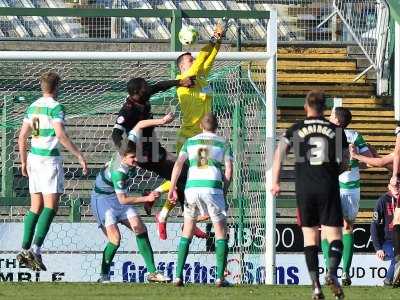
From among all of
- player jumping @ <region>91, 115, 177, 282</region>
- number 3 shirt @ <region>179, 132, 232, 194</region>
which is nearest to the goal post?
player jumping @ <region>91, 115, 177, 282</region>

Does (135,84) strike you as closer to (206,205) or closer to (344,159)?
(206,205)

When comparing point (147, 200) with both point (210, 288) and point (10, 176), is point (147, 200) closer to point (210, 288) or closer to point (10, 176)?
point (210, 288)

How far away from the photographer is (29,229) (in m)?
13.0

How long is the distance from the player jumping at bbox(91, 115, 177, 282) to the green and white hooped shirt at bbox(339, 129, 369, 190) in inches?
84.0

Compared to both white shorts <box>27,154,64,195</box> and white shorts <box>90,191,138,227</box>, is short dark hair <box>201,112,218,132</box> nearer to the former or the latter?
white shorts <box>90,191,138,227</box>

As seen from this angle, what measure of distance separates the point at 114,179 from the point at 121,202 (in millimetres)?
260

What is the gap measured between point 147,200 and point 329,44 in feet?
34.5

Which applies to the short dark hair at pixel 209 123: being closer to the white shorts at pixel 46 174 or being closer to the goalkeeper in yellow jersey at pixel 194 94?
the goalkeeper in yellow jersey at pixel 194 94

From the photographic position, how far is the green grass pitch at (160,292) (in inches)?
440

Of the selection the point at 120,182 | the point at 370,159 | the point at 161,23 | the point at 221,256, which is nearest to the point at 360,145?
the point at 370,159

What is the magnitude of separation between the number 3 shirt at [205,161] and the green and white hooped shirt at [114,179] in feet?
2.22

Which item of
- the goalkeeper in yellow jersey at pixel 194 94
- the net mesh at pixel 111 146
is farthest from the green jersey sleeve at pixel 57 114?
the net mesh at pixel 111 146

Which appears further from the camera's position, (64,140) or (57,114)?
(57,114)

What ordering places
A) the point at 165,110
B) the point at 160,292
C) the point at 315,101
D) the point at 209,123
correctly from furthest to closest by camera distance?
the point at 165,110, the point at 209,123, the point at 160,292, the point at 315,101
